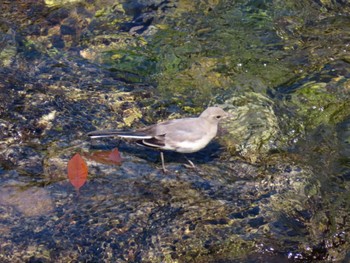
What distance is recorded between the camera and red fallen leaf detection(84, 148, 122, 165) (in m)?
7.53

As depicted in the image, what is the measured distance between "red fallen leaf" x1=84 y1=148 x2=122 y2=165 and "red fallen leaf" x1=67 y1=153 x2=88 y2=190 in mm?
157

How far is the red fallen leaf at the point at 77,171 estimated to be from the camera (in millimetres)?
7098

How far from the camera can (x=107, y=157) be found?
7.60 m

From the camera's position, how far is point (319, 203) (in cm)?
714

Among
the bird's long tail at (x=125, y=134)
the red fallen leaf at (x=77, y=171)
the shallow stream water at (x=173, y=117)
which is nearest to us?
the shallow stream water at (x=173, y=117)

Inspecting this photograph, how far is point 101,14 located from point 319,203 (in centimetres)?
577

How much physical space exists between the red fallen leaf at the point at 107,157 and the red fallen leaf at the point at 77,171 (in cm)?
16

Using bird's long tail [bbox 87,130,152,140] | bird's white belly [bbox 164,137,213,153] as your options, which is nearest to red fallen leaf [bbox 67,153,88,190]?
bird's long tail [bbox 87,130,152,140]

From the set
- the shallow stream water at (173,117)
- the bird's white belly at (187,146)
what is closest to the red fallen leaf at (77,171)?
the shallow stream water at (173,117)

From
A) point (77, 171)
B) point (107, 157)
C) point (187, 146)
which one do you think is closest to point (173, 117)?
point (187, 146)

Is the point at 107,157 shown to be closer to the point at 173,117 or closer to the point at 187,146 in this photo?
the point at 187,146

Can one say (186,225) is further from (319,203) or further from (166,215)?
(319,203)

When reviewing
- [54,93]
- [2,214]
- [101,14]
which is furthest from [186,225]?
[101,14]

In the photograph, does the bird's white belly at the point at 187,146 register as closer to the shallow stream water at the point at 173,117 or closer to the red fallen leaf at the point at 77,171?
the shallow stream water at the point at 173,117
